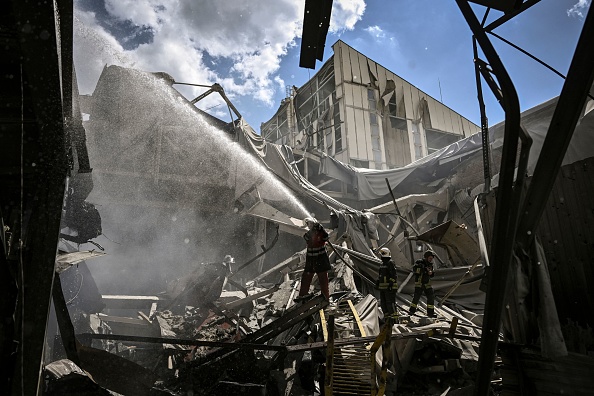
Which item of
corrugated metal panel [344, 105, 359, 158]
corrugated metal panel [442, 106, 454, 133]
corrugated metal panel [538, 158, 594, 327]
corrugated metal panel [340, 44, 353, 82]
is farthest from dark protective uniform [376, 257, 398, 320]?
corrugated metal panel [442, 106, 454, 133]

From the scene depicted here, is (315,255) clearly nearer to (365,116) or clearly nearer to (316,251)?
(316,251)

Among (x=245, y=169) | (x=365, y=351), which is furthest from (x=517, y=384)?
(x=245, y=169)

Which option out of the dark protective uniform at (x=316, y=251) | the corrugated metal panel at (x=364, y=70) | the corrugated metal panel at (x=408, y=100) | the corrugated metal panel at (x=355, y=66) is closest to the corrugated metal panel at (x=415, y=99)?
the corrugated metal panel at (x=408, y=100)

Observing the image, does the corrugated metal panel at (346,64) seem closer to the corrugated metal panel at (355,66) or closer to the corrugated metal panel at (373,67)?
the corrugated metal panel at (355,66)

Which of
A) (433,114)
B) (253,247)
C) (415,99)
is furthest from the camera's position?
(433,114)

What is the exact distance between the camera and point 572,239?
2.71 m

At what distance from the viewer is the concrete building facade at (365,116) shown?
1994cm

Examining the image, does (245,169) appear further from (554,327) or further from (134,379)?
(554,327)

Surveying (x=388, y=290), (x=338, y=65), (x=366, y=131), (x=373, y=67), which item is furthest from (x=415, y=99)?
(x=388, y=290)

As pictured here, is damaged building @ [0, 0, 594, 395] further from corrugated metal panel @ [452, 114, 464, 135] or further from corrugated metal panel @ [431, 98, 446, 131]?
corrugated metal panel @ [452, 114, 464, 135]

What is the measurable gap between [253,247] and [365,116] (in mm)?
12066

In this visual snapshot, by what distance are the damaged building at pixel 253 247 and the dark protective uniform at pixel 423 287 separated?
0.27 meters

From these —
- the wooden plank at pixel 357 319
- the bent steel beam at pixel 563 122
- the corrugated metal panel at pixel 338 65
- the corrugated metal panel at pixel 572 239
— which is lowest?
the wooden plank at pixel 357 319


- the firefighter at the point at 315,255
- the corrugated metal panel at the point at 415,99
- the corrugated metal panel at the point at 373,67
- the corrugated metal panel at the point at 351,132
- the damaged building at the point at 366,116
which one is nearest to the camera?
the firefighter at the point at 315,255
